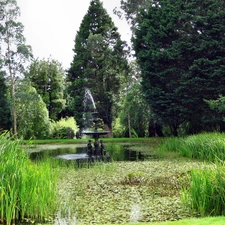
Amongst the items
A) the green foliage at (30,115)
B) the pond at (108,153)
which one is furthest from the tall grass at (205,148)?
the green foliage at (30,115)

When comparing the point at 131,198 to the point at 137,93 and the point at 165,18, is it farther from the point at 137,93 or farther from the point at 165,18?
the point at 137,93

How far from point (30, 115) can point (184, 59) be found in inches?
517

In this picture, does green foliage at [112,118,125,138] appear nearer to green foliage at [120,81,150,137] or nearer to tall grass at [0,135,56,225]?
green foliage at [120,81,150,137]

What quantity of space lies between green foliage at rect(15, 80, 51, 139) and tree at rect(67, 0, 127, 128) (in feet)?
11.0

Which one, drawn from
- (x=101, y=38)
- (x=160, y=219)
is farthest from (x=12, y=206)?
(x=101, y=38)

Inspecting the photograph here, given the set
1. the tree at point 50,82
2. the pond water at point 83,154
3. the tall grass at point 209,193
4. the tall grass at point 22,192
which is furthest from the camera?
the tree at point 50,82

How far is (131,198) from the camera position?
586cm

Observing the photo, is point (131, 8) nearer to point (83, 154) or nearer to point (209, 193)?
point (83, 154)

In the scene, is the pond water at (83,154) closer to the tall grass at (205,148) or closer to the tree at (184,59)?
the tall grass at (205,148)

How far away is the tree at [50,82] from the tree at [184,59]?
16197mm

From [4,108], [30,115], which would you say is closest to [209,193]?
[30,115]

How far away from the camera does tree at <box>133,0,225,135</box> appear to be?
1706 centimetres

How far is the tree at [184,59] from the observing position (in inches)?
672

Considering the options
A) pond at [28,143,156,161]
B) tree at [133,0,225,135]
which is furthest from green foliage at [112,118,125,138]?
pond at [28,143,156,161]
